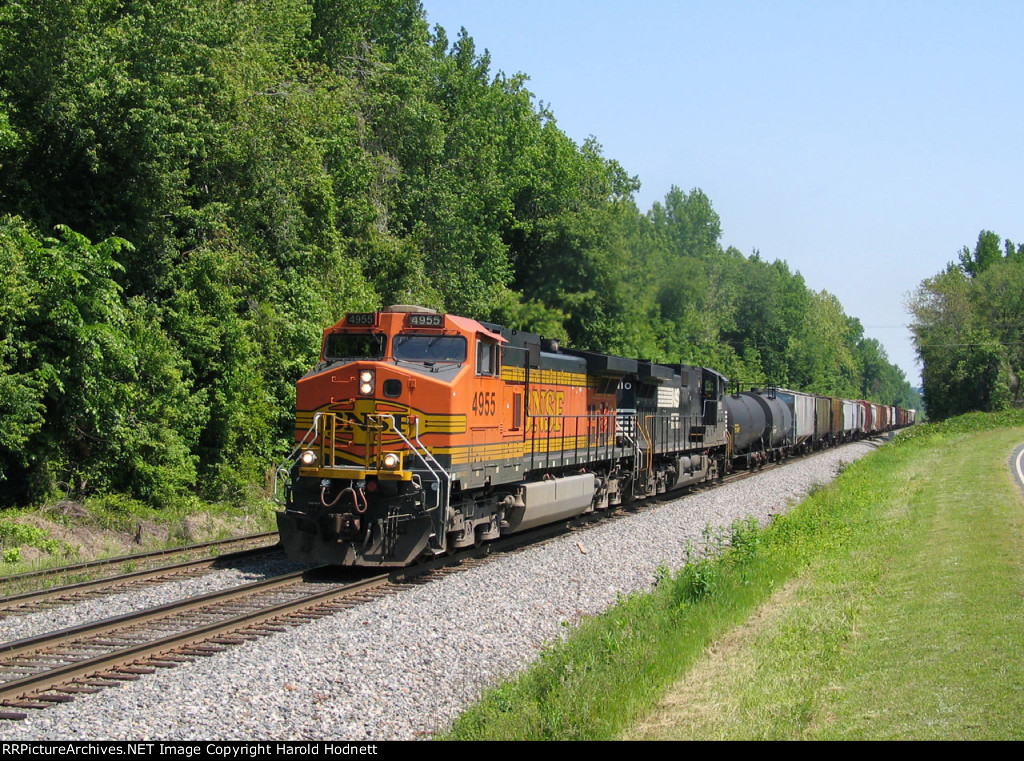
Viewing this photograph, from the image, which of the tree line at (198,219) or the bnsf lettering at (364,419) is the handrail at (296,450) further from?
the tree line at (198,219)

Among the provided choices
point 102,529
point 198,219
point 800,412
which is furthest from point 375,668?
point 800,412

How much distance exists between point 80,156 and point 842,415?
4800 centimetres

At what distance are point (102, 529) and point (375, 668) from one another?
9.78 meters

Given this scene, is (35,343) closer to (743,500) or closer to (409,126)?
(743,500)

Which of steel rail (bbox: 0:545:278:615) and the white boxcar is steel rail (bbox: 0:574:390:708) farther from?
the white boxcar

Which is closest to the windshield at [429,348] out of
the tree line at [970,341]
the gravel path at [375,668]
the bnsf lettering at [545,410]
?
the bnsf lettering at [545,410]

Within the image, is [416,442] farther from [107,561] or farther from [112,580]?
[107,561]

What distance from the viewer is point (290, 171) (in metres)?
22.5

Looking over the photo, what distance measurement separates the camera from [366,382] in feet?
42.1

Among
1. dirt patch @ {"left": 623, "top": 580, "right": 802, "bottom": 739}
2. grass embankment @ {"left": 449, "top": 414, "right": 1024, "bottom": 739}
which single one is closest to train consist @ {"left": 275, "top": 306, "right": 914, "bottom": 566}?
grass embankment @ {"left": 449, "top": 414, "right": 1024, "bottom": 739}

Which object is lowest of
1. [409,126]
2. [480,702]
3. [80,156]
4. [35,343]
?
[480,702]

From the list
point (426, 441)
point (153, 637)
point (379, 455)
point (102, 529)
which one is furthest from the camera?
point (102, 529)

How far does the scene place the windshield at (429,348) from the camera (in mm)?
13312
